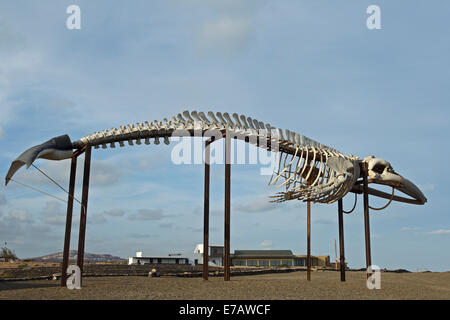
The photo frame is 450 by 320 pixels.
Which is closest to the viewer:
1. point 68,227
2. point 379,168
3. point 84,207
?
point 68,227

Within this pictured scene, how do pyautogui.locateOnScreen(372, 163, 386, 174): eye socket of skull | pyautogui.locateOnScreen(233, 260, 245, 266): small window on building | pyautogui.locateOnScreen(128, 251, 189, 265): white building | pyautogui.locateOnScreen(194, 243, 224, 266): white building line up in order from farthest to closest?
pyautogui.locateOnScreen(233, 260, 245, 266): small window on building < pyautogui.locateOnScreen(194, 243, 224, 266): white building < pyautogui.locateOnScreen(128, 251, 189, 265): white building < pyautogui.locateOnScreen(372, 163, 386, 174): eye socket of skull

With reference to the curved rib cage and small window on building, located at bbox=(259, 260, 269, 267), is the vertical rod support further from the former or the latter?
small window on building, located at bbox=(259, 260, 269, 267)

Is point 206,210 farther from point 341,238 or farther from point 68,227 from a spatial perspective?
point 341,238

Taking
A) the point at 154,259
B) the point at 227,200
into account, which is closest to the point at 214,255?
the point at 154,259

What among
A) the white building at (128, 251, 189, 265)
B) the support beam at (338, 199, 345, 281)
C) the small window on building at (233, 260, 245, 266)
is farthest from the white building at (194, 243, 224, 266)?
the support beam at (338, 199, 345, 281)

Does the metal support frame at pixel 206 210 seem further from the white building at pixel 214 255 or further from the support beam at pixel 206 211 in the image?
the white building at pixel 214 255

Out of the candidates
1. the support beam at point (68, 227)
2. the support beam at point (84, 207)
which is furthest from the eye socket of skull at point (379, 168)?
the support beam at point (68, 227)

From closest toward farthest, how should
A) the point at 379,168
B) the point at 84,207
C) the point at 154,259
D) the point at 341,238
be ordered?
1. the point at 84,207
2. the point at 341,238
3. the point at 379,168
4. the point at 154,259

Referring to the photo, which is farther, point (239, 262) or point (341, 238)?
point (239, 262)

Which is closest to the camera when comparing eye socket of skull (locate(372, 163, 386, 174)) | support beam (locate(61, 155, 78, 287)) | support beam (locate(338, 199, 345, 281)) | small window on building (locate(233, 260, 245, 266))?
support beam (locate(61, 155, 78, 287))

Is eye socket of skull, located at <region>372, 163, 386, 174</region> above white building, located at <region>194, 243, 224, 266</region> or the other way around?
above
